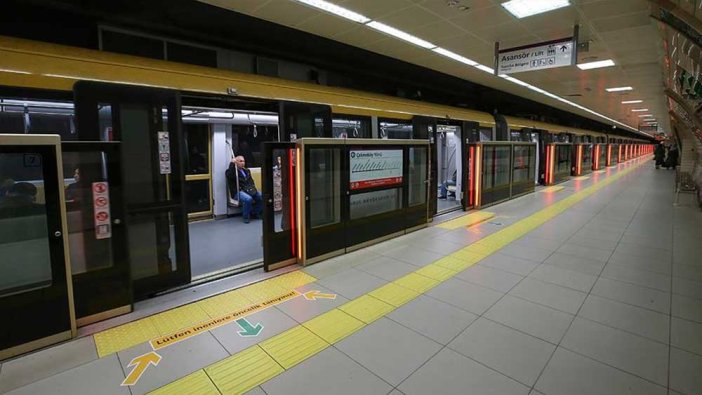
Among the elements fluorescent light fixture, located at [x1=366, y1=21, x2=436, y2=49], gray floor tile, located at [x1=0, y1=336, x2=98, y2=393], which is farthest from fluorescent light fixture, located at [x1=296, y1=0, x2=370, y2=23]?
gray floor tile, located at [x1=0, y1=336, x2=98, y2=393]

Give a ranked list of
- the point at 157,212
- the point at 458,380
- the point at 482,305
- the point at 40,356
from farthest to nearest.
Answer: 1. the point at 157,212
2. the point at 482,305
3. the point at 40,356
4. the point at 458,380

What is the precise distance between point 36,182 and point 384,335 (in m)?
2.90

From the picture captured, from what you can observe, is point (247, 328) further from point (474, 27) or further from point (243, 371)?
point (474, 27)

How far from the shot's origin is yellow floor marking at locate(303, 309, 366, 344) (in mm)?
2648

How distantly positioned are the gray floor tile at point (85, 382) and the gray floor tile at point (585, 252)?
5.14 meters

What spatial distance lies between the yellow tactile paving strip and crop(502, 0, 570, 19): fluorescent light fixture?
13.6 feet

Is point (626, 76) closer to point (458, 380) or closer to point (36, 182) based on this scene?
point (458, 380)

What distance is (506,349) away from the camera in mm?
2439

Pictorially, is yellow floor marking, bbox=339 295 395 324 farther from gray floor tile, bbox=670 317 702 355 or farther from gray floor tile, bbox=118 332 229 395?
gray floor tile, bbox=670 317 702 355

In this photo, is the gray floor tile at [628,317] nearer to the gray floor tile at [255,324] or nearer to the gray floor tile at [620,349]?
the gray floor tile at [620,349]

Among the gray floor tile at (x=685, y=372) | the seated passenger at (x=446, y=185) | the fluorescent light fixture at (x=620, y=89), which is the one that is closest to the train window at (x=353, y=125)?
the seated passenger at (x=446, y=185)

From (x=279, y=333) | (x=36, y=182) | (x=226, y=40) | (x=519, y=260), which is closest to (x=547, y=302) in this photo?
(x=519, y=260)

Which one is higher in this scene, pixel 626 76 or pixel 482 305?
pixel 626 76

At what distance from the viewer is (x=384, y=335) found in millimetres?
2637
